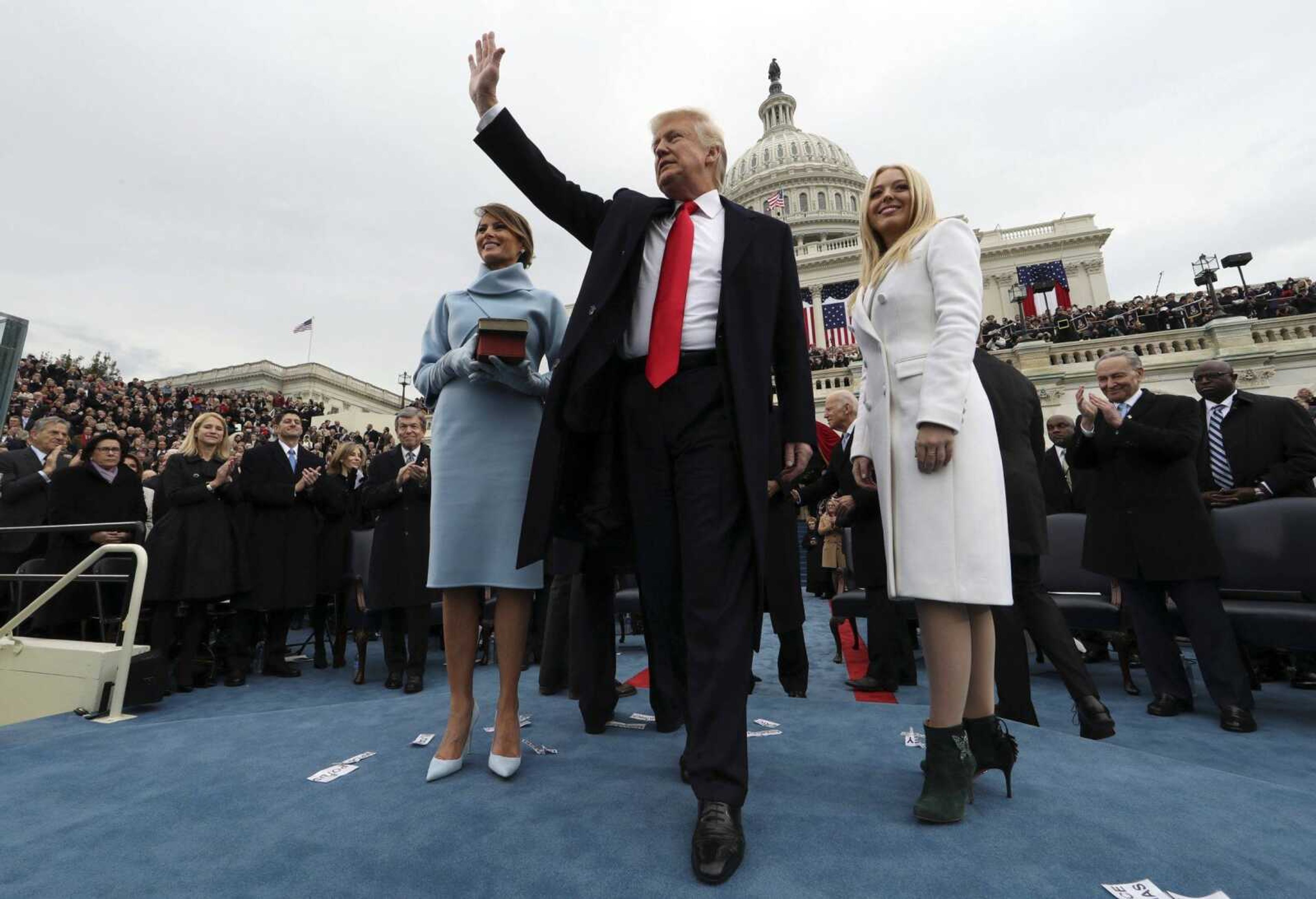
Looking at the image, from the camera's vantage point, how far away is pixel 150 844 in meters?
1.55

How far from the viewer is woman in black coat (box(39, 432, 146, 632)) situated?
4.32m

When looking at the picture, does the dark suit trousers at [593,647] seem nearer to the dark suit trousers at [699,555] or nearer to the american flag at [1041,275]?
the dark suit trousers at [699,555]

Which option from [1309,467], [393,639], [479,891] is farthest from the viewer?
[393,639]

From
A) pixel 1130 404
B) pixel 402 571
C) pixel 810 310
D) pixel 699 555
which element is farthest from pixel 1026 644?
pixel 810 310

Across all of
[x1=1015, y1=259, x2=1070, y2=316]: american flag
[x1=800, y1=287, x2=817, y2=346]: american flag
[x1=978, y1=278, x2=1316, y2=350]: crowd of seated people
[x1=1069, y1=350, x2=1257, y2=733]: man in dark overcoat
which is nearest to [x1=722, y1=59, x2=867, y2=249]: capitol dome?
[x1=800, y1=287, x2=817, y2=346]: american flag

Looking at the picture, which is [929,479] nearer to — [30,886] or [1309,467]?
[30,886]

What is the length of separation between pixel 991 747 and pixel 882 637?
8.14ft

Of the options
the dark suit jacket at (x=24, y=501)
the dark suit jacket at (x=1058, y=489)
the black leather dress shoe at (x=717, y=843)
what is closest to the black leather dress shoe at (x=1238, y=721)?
the dark suit jacket at (x=1058, y=489)

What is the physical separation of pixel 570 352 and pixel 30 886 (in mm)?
1732

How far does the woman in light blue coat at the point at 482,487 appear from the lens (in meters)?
2.09

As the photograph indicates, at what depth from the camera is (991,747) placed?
175cm

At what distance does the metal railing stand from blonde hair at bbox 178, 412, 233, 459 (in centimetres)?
95

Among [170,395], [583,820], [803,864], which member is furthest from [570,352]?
[170,395]

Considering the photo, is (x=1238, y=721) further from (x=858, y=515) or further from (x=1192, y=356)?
(x=1192, y=356)
